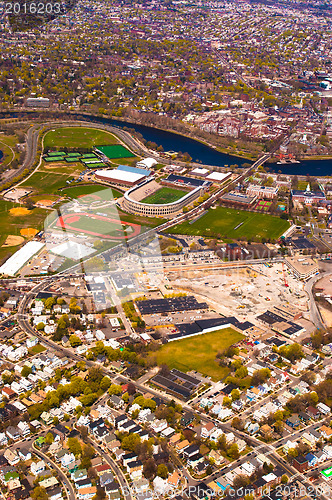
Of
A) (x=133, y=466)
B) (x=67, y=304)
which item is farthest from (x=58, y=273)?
(x=133, y=466)

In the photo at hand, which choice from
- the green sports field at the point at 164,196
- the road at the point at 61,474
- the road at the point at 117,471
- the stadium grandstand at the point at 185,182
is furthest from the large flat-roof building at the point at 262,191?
the road at the point at 61,474

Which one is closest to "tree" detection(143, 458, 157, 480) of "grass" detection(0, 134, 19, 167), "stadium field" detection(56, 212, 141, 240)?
"stadium field" detection(56, 212, 141, 240)

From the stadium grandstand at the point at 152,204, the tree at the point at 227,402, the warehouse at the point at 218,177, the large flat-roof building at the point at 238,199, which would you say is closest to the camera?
the tree at the point at 227,402

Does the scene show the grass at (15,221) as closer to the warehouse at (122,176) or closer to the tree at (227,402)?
the warehouse at (122,176)

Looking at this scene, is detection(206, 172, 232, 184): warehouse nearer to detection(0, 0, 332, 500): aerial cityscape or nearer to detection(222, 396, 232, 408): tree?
detection(0, 0, 332, 500): aerial cityscape

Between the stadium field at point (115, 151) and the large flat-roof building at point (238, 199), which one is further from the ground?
the stadium field at point (115, 151)

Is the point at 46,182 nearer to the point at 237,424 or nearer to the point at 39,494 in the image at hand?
the point at 237,424

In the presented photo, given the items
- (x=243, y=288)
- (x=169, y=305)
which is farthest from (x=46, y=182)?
(x=243, y=288)
